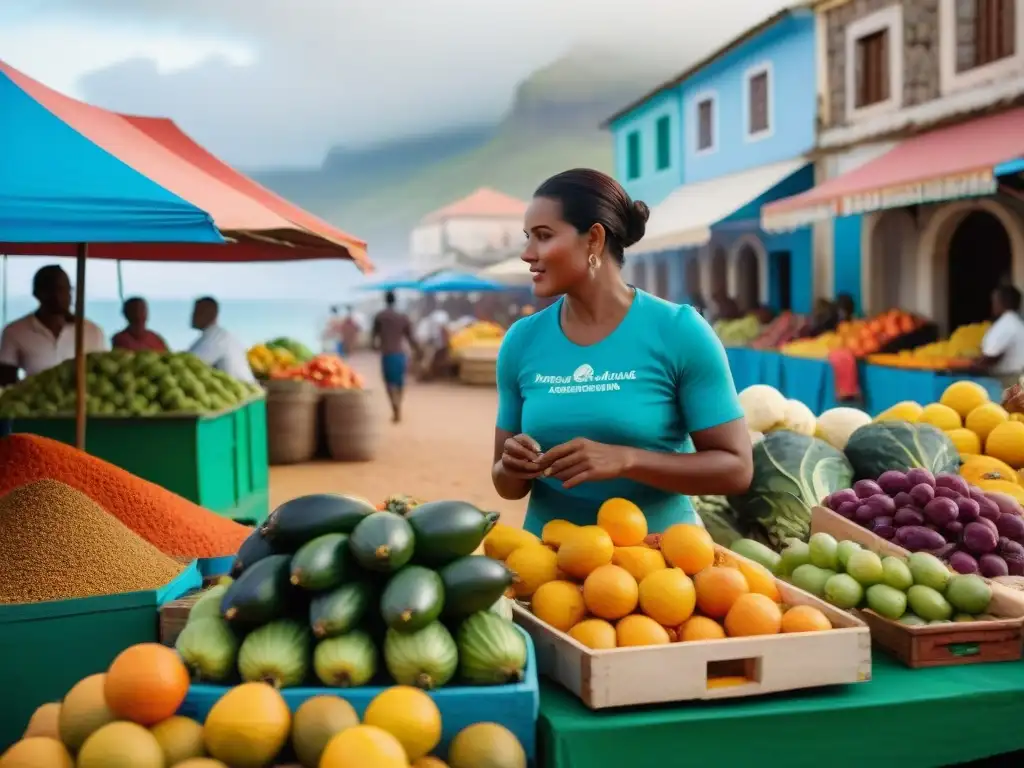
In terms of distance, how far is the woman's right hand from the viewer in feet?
7.77

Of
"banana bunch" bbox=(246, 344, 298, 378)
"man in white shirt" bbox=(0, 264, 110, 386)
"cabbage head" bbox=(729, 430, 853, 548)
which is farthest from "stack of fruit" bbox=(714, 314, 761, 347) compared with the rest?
"cabbage head" bbox=(729, 430, 853, 548)

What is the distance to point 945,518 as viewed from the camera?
2.91 m

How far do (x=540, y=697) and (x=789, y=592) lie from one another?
0.66 meters

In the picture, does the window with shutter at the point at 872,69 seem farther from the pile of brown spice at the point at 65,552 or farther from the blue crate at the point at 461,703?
the blue crate at the point at 461,703

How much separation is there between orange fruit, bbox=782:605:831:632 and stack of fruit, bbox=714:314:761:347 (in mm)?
13677

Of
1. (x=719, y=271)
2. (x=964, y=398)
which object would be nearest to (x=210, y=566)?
(x=964, y=398)

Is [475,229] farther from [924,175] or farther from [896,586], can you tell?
[896,586]

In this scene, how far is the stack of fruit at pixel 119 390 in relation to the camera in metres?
6.33

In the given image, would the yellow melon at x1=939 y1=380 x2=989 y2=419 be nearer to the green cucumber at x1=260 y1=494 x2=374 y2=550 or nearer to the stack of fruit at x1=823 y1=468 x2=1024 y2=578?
the stack of fruit at x1=823 y1=468 x2=1024 y2=578

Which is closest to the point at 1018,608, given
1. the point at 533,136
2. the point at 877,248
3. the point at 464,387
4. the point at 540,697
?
the point at 540,697

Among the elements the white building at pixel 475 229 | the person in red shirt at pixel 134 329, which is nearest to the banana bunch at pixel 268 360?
the person in red shirt at pixel 134 329

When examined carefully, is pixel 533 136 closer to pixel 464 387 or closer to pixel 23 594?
pixel 464 387

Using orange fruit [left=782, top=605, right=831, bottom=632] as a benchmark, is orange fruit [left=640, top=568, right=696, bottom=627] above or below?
above

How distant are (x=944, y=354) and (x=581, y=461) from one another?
29.9 feet
